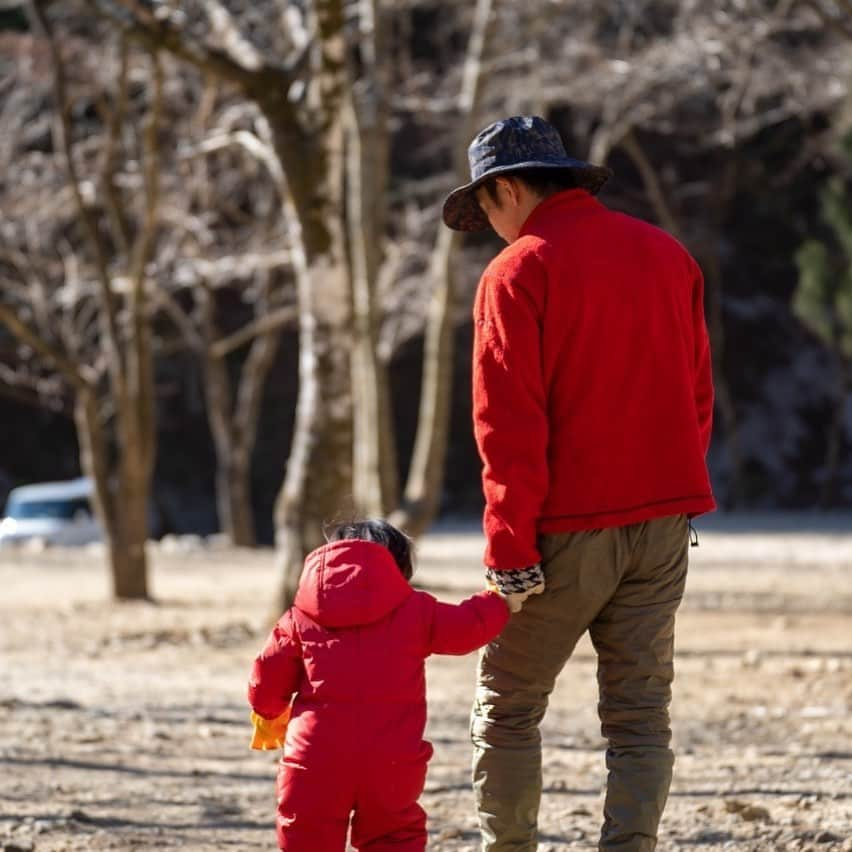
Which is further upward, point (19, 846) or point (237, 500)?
point (19, 846)

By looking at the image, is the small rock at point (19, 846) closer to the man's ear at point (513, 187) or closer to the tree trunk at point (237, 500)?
the man's ear at point (513, 187)

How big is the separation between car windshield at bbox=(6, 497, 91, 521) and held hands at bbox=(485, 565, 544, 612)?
26.7 metres

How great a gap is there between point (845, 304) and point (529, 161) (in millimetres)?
22427

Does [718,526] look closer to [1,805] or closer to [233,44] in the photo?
[233,44]

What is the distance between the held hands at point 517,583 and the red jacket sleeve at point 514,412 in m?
0.02

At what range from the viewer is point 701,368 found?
432 cm

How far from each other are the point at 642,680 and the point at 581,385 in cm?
74

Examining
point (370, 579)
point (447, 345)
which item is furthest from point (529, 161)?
point (447, 345)

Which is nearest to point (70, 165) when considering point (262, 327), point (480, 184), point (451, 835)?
point (262, 327)

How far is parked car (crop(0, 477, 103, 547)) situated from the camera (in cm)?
2964

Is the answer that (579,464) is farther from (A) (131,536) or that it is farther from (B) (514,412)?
(A) (131,536)

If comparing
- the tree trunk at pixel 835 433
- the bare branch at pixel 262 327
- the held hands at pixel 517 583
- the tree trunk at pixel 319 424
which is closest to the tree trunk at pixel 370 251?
the tree trunk at pixel 319 424

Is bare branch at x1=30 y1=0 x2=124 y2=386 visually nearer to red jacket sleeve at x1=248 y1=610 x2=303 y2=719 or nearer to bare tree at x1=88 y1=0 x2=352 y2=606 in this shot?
bare tree at x1=88 y1=0 x2=352 y2=606

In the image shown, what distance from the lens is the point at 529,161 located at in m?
4.13
